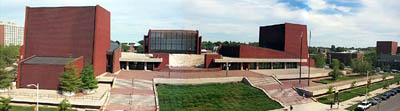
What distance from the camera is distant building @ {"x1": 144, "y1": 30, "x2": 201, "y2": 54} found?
129 feet

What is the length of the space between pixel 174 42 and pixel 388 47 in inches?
2546

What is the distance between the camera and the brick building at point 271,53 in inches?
1289

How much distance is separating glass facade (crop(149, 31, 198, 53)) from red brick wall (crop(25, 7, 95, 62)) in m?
15.3

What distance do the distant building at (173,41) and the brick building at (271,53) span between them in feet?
15.1

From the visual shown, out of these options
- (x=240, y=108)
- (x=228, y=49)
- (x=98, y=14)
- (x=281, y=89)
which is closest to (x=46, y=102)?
(x=98, y=14)

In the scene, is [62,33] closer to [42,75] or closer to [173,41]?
[42,75]

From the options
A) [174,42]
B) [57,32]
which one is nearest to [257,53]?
[174,42]

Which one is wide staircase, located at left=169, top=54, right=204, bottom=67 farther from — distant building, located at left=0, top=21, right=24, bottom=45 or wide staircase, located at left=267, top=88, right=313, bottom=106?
distant building, located at left=0, top=21, right=24, bottom=45

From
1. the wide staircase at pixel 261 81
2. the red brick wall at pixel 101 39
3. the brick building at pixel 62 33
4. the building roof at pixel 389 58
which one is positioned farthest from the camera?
the building roof at pixel 389 58

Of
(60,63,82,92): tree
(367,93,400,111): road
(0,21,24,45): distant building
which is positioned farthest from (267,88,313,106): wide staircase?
(0,21,24,45): distant building

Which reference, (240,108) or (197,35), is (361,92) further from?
(197,35)

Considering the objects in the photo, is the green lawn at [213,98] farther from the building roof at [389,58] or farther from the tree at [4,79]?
the building roof at [389,58]

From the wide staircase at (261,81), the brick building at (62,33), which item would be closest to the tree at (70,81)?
the brick building at (62,33)

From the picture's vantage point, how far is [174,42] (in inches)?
1558
